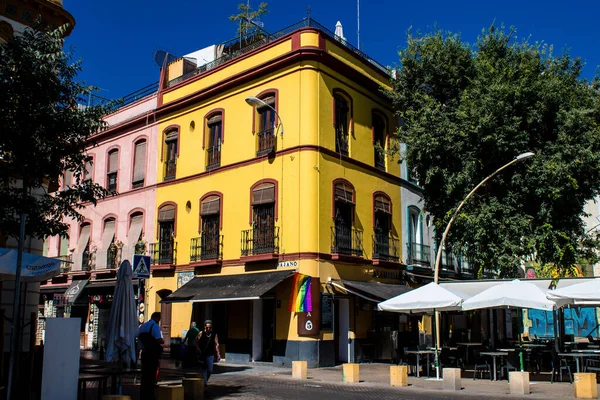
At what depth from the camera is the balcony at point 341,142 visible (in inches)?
917

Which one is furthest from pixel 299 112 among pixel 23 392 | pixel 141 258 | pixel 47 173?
pixel 23 392

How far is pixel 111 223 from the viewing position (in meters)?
30.0

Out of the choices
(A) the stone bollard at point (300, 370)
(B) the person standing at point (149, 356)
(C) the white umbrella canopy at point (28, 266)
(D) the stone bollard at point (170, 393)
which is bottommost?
(A) the stone bollard at point (300, 370)

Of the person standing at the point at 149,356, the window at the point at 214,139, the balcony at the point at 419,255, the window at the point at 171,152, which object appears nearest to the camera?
the person standing at the point at 149,356

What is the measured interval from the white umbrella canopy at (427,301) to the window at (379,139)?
358 inches

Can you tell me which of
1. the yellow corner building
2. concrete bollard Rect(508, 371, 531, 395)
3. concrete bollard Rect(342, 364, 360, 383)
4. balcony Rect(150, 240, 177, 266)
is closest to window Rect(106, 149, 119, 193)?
the yellow corner building

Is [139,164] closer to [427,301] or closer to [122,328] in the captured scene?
[427,301]

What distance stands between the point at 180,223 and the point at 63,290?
8.96m

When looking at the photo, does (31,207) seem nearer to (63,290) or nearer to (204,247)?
(204,247)

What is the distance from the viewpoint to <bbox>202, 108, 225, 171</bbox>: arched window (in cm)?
2527

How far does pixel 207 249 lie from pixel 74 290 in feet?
29.2

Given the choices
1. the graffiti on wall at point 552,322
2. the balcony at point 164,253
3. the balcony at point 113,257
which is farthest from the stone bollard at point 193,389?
the graffiti on wall at point 552,322

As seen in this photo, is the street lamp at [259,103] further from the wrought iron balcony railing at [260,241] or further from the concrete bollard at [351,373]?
the concrete bollard at [351,373]

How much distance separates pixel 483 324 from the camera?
32.9m
